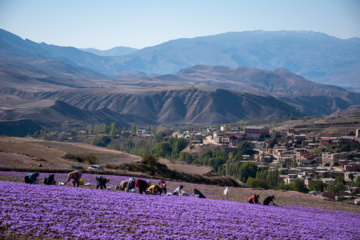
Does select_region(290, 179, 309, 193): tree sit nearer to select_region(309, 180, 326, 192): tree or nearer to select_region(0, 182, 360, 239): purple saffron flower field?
select_region(309, 180, 326, 192): tree

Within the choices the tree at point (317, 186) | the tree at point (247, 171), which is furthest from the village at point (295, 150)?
the tree at point (317, 186)

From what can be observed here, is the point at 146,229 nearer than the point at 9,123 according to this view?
Yes

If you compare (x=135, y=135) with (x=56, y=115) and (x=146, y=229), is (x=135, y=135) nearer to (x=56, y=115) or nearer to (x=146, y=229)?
(x=56, y=115)

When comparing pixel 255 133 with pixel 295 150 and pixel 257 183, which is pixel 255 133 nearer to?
pixel 295 150

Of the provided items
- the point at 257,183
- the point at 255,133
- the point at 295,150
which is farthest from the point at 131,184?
the point at 255,133

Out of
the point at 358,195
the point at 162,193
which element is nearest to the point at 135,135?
the point at 358,195

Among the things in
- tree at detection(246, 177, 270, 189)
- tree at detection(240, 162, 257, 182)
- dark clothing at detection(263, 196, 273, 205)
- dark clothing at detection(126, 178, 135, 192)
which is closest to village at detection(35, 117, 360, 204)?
tree at detection(240, 162, 257, 182)

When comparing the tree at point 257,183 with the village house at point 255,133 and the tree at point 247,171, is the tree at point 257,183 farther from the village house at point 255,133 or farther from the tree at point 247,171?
the village house at point 255,133

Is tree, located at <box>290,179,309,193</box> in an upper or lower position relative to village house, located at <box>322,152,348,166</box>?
lower

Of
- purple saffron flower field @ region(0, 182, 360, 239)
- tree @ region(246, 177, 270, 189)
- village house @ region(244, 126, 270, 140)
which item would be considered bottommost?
tree @ region(246, 177, 270, 189)
